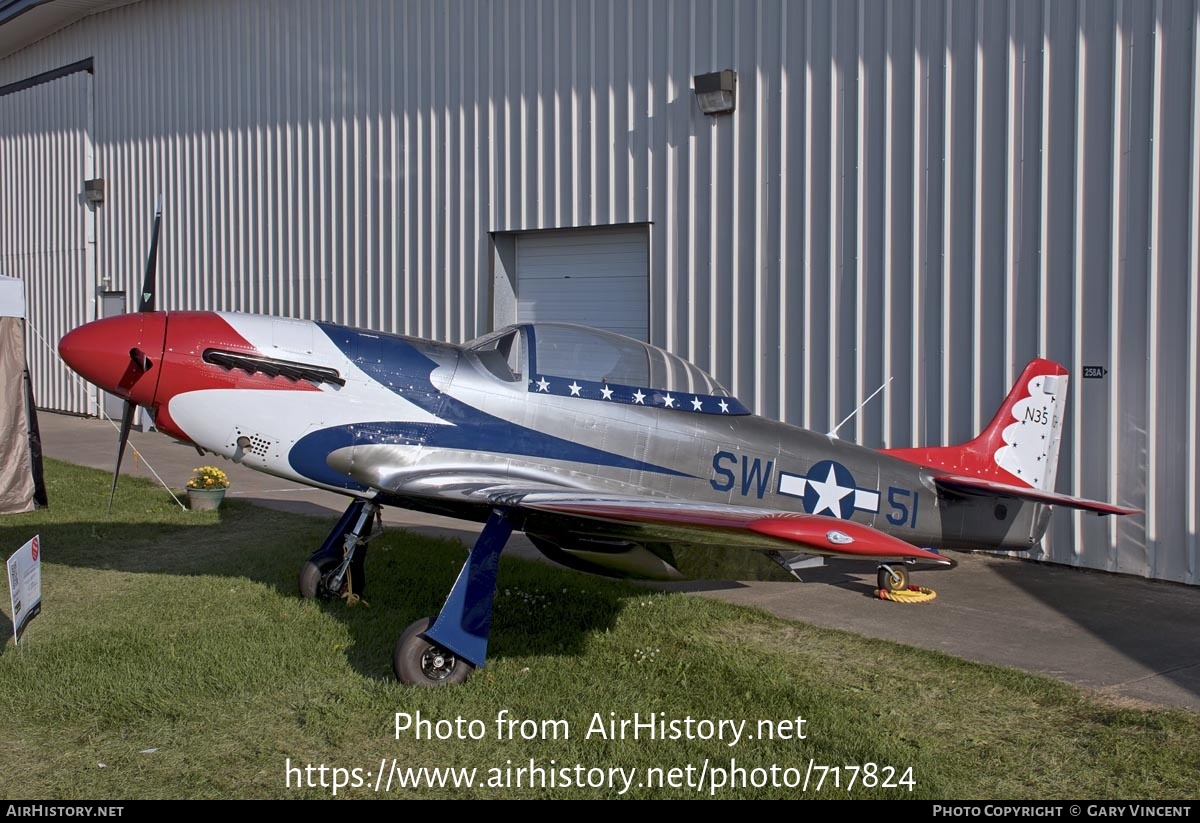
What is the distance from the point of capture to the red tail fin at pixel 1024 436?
7.18 meters

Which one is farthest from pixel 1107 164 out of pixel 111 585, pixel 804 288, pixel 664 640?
pixel 111 585

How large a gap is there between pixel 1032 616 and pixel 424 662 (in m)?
3.95

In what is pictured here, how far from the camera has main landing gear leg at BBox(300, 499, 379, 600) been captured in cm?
648

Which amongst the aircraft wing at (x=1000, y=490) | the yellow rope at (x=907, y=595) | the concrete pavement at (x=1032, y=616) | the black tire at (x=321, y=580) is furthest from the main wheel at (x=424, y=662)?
the aircraft wing at (x=1000, y=490)

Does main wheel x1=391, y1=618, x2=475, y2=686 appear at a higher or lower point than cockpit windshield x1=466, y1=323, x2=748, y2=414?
lower

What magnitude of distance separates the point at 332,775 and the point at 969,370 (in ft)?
20.1

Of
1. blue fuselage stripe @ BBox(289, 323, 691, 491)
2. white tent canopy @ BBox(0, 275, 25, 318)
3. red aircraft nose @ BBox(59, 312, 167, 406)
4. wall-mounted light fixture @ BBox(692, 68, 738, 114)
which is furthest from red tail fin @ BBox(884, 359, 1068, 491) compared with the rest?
white tent canopy @ BBox(0, 275, 25, 318)

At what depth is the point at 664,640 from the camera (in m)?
5.89

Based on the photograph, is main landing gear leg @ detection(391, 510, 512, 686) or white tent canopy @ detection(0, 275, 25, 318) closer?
main landing gear leg @ detection(391, 510, 512, 686)

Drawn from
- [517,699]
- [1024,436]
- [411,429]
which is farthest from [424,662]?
[1024,436]

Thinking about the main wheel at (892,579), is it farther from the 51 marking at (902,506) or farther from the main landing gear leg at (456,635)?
the main landing gear leg at (456,635)

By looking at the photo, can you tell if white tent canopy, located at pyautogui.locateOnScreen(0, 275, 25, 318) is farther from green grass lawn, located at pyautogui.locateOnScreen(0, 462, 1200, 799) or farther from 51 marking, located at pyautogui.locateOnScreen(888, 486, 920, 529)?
51 marking, located at pyautogui.locateOnScreen(888, 486, 920, 529)

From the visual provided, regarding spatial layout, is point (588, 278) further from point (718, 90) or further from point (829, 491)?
point (829, 491)
